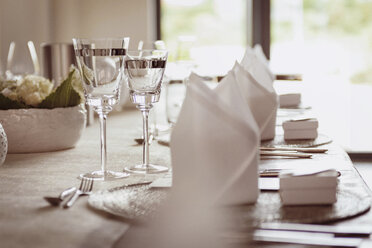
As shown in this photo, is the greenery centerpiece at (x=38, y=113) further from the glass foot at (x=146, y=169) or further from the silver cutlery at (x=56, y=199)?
the silver cutlery at (x=56, y=199)

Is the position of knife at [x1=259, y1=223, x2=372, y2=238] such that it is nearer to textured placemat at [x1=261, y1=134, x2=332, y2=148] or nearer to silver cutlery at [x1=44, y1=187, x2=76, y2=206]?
silver cutlery at [x1=44, y1=187, x2=76, y2=206]

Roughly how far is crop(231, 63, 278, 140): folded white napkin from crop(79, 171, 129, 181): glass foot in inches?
17.9

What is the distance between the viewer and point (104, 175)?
1199 mm

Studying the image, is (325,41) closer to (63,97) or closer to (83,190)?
(63,97)

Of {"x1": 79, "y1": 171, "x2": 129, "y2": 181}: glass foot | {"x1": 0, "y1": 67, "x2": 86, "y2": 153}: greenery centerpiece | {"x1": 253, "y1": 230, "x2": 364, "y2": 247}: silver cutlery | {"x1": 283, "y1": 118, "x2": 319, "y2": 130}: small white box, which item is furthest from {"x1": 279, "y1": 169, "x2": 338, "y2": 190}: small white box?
{"x1": 0, "y1": 67, "x2": 86, "y2": 153}: greenery centerpiece

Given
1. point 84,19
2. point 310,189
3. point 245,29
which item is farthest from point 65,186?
point 245,29

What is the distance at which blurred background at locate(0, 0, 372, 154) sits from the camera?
4.55m

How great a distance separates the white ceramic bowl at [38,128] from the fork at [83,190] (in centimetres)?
40

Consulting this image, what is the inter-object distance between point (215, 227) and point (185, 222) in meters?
0.04

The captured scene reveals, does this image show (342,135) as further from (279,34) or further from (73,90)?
(73,90)

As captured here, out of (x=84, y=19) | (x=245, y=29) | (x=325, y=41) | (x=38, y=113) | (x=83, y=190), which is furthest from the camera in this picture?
(x=325, y=41)

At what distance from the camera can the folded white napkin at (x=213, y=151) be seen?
2.96 feet

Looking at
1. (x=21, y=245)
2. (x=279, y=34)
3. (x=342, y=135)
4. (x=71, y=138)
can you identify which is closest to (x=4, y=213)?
(x=21, y=245)

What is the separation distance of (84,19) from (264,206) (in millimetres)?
3911
